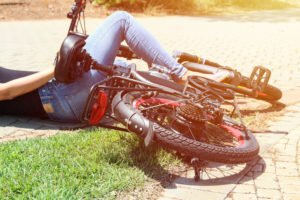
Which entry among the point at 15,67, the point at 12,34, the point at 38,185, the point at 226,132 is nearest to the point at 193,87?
the point at 226,132

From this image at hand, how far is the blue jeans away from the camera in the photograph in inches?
159

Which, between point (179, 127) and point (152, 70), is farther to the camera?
point (152, 70)

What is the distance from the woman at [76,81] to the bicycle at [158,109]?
10.9 inches

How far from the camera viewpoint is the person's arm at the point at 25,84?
3.90 metres

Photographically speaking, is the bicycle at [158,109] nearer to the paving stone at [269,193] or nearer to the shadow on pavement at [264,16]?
the paving stone at [269,193]

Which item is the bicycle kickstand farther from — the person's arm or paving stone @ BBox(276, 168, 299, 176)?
the person's arm

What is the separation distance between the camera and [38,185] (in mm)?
3010

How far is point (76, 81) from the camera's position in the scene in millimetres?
4035

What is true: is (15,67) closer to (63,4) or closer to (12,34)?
(12,34)

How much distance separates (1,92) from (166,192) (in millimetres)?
1631

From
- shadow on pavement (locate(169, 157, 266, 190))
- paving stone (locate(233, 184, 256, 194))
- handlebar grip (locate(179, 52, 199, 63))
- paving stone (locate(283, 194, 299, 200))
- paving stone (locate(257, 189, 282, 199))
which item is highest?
handlebar grip (locate(179, 52, 199, 63))

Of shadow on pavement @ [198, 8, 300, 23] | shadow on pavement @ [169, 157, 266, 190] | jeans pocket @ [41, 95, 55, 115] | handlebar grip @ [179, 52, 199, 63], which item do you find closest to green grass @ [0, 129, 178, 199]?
shadow on pavement @ [169, 157, 266, 190]

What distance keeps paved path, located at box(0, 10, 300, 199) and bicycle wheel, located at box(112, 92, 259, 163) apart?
18 cm

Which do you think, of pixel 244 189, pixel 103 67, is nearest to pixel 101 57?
pixel 103 67
